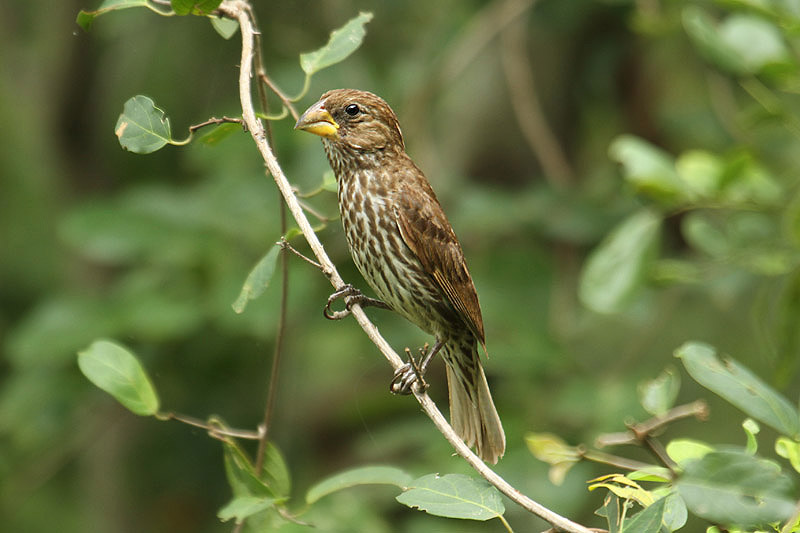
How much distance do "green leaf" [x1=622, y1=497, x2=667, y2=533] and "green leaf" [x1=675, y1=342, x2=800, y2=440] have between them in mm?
302

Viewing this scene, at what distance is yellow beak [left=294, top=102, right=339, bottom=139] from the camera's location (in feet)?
8.58

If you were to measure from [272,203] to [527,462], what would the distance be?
1369 mm

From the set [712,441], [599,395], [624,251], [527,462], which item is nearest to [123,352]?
[624,251]

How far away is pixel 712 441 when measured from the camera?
18.9 feet

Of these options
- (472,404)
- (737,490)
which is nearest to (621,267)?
(472,404)

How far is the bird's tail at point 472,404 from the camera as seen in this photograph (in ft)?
9.25

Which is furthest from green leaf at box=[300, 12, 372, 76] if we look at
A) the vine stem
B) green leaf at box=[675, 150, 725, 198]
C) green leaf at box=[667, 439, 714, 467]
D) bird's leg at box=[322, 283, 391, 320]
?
green leaf at box=[675, 150, 725, 198]

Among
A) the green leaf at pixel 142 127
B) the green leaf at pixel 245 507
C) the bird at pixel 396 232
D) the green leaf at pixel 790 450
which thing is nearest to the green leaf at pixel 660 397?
the green leaf at pixel 790 450

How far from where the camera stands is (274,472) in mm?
2131

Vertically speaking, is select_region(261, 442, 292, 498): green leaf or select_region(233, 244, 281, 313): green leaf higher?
select_region(233, 244, 281, 313): green leaf

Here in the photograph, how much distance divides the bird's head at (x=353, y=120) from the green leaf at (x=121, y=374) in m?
0.84

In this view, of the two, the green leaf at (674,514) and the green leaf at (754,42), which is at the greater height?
the green leaf at (754,42)

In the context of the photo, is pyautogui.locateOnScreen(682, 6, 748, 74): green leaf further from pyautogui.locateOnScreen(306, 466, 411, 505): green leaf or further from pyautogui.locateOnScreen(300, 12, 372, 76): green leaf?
pyautogui.locateOnScreen(306, 466, 411, 505): green leaf

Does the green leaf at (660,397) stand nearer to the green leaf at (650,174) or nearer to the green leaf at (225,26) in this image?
the green leaf at (225,26)
